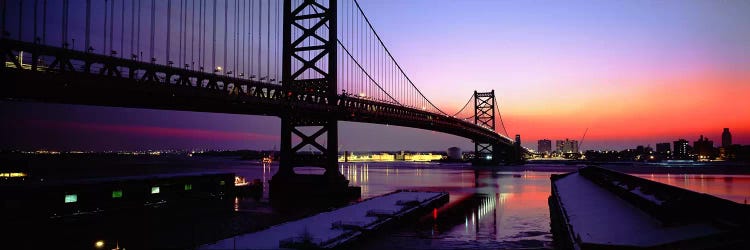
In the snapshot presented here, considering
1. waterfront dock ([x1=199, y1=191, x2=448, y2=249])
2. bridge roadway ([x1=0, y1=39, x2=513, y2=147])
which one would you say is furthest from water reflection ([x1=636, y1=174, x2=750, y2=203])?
bridge roadway ([x1=0, y1=39, x2=513, y2=147])

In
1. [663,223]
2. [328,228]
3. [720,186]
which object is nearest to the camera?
[663,223]

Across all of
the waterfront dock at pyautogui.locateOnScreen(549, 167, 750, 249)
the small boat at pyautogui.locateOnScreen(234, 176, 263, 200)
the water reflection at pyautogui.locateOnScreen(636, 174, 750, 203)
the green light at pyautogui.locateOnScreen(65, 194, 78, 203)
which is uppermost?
the waterfront dock at pyautogui.locateOnScreen(549, 167, 750, 249)


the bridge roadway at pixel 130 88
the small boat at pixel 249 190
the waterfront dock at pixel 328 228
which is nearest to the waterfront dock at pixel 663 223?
the waterfront dock at pixel 328 228

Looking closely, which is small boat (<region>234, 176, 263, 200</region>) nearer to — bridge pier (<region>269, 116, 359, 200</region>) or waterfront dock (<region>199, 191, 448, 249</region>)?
bridge pier (<region>269, 116, 359, 200</region>)

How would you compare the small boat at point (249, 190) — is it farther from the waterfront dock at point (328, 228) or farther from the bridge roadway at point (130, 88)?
the waterfront dock at point (328, 228)

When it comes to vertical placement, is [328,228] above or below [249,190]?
above

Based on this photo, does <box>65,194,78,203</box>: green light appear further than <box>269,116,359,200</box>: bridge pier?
No

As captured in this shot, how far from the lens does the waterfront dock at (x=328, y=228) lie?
17031 mm

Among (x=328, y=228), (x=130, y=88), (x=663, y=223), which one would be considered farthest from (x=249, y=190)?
(x=663, y=223)

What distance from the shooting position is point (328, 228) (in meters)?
21.6

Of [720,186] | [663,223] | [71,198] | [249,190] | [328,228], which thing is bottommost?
[720,186]

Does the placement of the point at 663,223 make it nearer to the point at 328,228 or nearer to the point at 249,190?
the point at 328,228

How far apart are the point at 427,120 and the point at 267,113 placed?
34157 mm

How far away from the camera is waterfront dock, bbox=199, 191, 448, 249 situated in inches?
671
